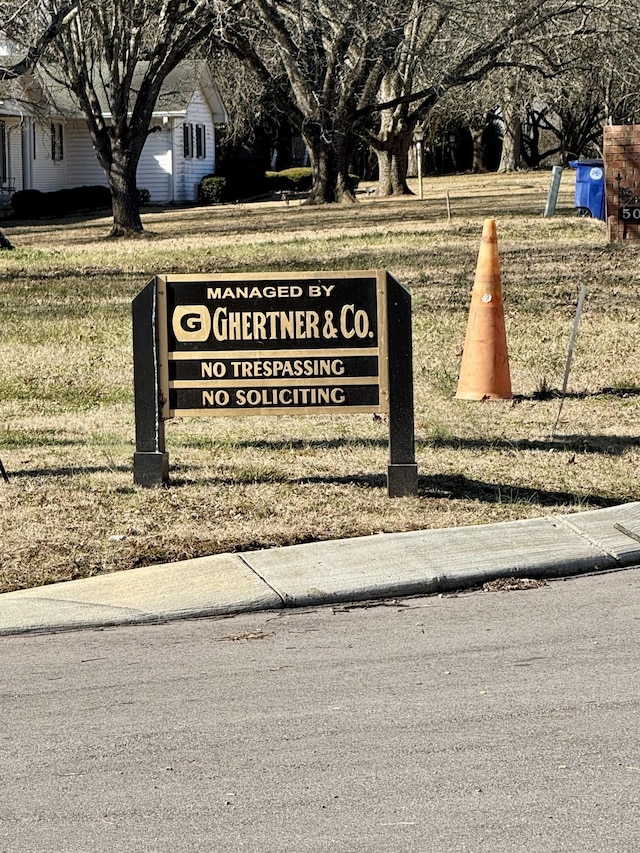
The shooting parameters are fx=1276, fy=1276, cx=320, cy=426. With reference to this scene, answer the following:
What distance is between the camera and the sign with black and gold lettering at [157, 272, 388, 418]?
7484 millimetres

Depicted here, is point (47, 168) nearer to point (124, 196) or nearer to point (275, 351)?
point (124, 196)

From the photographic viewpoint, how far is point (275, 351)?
755 cm

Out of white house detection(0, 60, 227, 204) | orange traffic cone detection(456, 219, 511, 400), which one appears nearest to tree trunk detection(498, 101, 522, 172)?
white house detection(0, 60, 227, 204)

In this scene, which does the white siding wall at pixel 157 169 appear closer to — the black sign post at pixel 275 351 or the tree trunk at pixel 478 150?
the tree trunk at pixel 478 150

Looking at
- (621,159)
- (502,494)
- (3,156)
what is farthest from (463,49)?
(502,494)

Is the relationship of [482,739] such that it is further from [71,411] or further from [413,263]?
[413,263]

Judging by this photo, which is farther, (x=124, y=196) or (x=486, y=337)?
(x=124, y=196)

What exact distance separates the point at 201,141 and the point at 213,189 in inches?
206

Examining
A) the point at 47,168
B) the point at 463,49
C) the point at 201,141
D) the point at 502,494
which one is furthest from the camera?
the point at 201,141

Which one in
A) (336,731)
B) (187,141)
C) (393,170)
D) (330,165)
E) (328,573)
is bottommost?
(336,731)

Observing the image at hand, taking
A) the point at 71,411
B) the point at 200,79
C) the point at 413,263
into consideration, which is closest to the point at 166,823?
the point at 71,411

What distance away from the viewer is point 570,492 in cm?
780

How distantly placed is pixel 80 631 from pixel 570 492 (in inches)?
133

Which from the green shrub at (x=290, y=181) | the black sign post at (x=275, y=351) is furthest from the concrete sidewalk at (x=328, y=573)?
the green shrub at (x=290, y=181)
